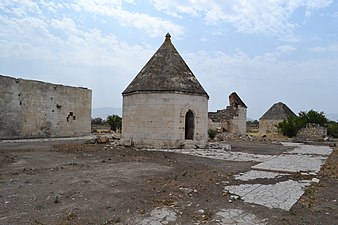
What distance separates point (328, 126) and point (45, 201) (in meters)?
29.1

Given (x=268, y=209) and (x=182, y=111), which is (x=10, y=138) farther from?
(x=268, y=209)

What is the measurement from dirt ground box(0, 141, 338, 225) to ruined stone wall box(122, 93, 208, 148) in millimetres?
5741

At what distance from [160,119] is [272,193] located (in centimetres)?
921

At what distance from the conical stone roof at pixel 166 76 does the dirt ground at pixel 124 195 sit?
6.69m

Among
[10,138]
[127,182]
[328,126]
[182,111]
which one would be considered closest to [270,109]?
[328,126]

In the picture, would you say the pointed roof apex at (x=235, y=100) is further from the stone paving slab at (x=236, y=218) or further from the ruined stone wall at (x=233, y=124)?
the stone paving slab at (x=236, y=218)

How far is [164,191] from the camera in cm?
593

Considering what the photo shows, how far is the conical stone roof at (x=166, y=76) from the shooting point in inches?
593

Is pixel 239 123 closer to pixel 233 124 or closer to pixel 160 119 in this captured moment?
pixel 233 124

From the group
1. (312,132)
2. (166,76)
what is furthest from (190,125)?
(312,132)

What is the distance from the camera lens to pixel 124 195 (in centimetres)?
553

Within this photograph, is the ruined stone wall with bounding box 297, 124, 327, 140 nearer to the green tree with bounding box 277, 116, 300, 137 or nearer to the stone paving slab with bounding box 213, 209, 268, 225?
the green tree with bounding box 277, 116, 300, 137

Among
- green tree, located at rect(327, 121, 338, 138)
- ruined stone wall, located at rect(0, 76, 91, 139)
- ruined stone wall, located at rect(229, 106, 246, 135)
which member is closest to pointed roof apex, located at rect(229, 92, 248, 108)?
ruined stone wall, located at rect(229, 106, 246, 135)

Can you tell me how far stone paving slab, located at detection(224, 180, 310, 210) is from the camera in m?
5.32
